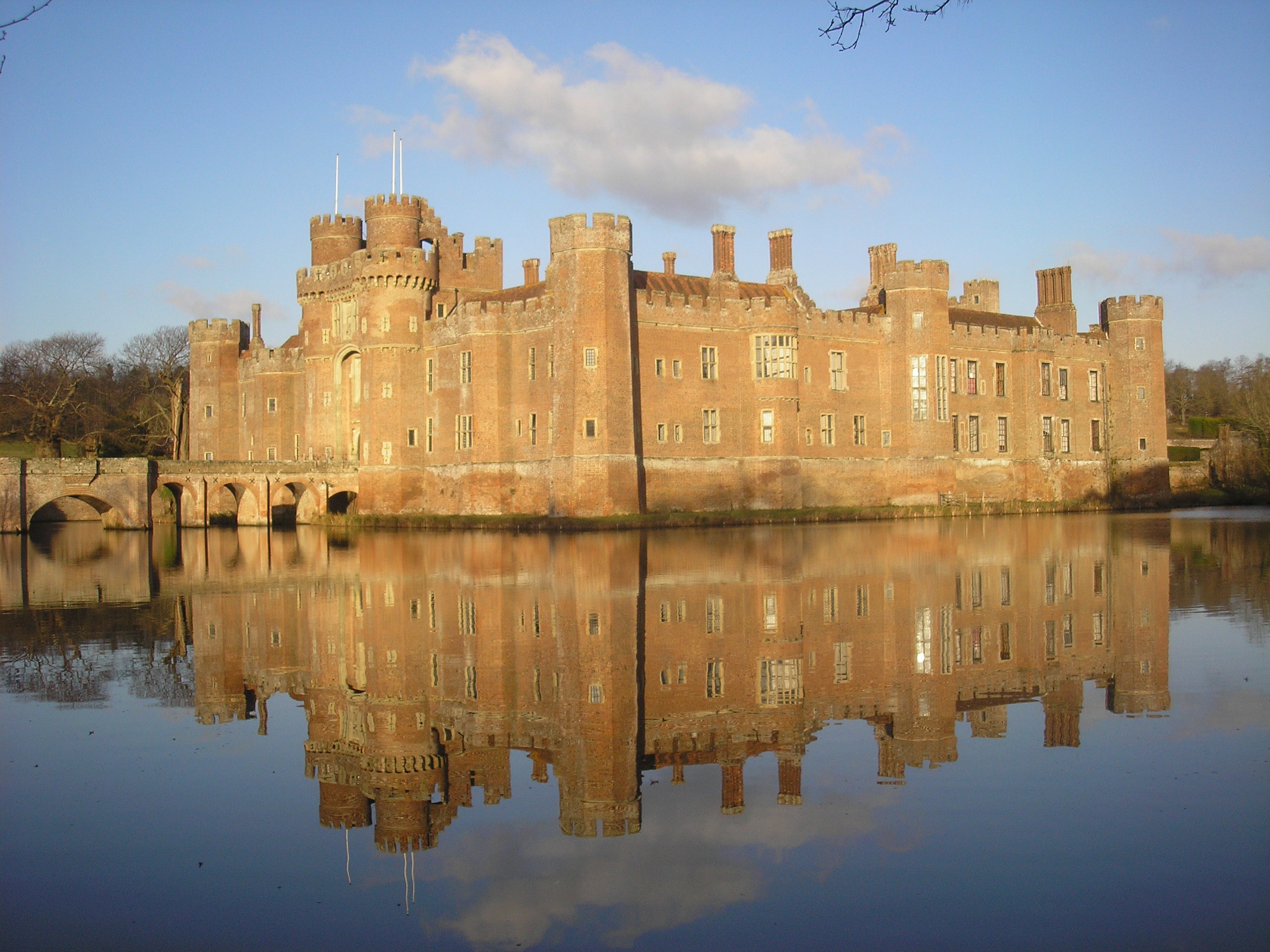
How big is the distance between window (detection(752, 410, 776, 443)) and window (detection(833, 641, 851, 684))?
1279 inches

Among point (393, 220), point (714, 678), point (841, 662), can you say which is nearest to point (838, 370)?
point (393, 220)

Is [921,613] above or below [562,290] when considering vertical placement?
below

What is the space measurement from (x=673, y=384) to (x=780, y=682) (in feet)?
111

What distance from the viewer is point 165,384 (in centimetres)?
7419

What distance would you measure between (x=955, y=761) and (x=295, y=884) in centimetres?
533

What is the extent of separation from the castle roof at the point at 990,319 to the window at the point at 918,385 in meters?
3.64

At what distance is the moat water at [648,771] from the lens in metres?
6.62

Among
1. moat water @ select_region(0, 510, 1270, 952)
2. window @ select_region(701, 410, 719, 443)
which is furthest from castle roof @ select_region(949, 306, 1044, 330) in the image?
moat water @ select_region(0, 510, 1270, 952)

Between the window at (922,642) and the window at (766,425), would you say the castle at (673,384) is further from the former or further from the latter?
the window at (922,642)

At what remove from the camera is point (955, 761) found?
32.0ft

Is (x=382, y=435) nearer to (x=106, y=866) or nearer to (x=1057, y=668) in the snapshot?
(x=1057, y=668)

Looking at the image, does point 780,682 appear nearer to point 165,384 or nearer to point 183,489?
point 183,489

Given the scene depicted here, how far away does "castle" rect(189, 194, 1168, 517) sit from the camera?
42062 millimetres

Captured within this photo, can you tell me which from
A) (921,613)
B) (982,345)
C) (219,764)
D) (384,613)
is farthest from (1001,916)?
(982,345)
